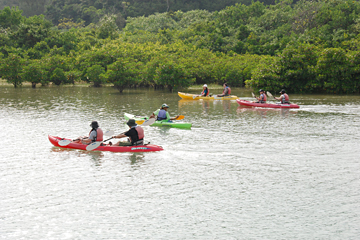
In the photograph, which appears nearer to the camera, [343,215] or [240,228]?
[240,228]

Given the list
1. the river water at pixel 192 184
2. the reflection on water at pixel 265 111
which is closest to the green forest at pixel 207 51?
the reflection on water at pixel 265 111

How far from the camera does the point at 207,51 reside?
55312mm

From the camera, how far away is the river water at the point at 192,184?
9.21m

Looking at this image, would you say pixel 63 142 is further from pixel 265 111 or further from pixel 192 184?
pixel 265 111

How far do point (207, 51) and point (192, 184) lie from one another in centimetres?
4507

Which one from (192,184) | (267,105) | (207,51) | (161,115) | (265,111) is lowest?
(192,184)

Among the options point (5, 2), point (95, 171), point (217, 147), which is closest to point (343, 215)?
point (217, 147)

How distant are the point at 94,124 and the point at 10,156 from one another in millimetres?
3564

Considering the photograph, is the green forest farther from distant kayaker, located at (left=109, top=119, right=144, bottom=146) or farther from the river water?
distant kayaker, located at (left=109, top=119, right=144, bottom=146)

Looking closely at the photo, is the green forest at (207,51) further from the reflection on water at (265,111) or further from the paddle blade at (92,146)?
the paddle blade at (92,146)

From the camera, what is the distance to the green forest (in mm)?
38406

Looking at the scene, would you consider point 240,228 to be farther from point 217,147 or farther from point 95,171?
point 217,147

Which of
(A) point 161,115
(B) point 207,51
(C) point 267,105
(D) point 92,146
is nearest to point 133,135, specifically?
(D) point 92,146

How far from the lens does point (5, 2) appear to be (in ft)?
338
